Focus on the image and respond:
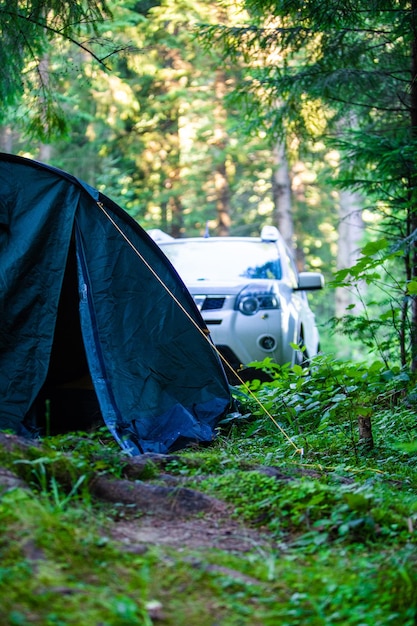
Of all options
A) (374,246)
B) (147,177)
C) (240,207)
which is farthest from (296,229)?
(374,246)

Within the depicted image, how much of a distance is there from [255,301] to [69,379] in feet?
7.07

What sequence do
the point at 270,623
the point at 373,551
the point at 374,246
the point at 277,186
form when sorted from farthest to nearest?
the point at 277,186
the point at 374,246
the point at 373,551
the point at 270,623

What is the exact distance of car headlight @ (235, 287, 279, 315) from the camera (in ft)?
23.7

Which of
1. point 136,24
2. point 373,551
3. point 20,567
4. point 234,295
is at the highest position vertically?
point 136,24

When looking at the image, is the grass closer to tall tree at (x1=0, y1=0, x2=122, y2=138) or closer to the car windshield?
tall tree at (x1=0, y1=0, x2=122, y2=138)

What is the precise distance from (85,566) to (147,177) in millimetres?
18456

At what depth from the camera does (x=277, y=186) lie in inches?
742

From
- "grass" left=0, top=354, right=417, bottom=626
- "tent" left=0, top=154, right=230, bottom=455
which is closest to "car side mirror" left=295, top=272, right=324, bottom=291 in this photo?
"tent" left=0, top=154, right=230, bottom=455

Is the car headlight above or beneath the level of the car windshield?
beneath

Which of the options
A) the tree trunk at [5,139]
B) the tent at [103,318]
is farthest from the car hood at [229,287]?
the tree trunk at [5,139]

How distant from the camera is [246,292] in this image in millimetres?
7332

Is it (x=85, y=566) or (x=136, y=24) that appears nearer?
(x=85, y=566)

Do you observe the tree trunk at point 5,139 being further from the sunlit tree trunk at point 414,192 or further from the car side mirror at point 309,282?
the sunlit tree trunk at point 414,192

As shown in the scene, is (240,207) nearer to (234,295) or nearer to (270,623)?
(234,295)
